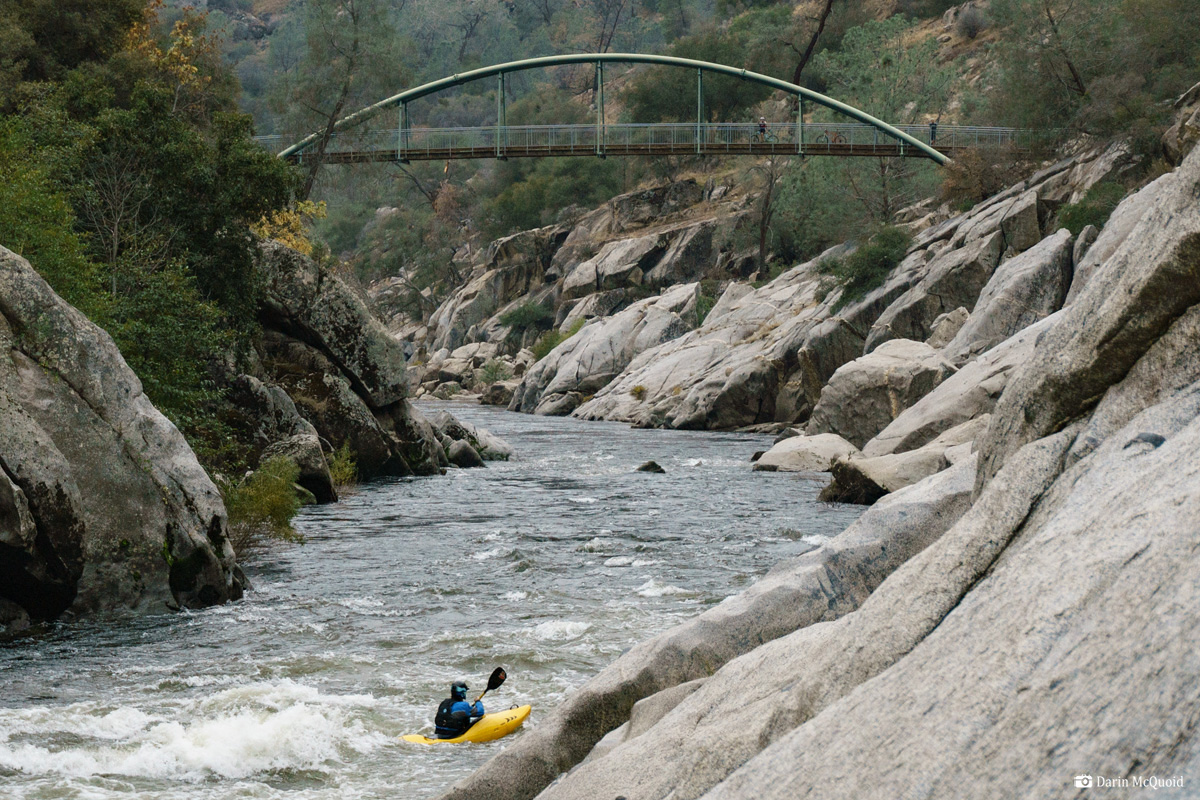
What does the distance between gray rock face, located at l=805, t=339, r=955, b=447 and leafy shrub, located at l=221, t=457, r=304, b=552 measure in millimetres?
18130

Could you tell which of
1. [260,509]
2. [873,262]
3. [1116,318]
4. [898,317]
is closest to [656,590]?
[260,509]

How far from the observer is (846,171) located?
59688 mm

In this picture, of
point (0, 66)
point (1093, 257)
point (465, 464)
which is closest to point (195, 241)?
point (0, 66)

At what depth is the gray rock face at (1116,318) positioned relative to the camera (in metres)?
5.11

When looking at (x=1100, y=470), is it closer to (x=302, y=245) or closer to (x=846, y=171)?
(x=302, y=245)

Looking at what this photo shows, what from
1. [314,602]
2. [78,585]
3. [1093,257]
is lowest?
[314,602]

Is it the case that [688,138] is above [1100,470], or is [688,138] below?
above

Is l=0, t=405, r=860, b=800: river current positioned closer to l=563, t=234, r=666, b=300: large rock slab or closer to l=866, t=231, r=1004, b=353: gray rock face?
l=866, t=231, r=1004, b=353: gray rock face

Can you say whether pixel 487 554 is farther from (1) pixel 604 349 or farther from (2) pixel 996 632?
(1) pixel 604 349

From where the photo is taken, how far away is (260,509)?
18172 millimetres

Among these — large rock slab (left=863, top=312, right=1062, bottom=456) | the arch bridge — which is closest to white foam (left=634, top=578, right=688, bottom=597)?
large rock slab (left=863, top=312, right=1062, bottom=456)

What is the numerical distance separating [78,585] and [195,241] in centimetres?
1342

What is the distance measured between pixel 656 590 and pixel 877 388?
60.7 ft

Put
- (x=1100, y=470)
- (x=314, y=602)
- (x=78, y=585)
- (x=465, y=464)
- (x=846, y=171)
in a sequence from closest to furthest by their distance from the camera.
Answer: (x=1100, y=470), (x=78, y=585), (x=314, y=602), (x=465, y=464), (x=846, y=171)
